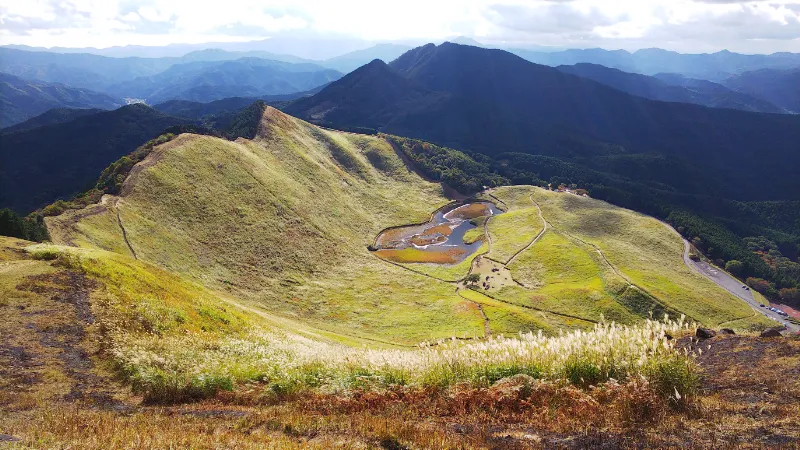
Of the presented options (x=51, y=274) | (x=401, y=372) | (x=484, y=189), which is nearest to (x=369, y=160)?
(x=484, y=189)

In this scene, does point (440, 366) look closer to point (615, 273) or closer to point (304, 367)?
point (304, 367)

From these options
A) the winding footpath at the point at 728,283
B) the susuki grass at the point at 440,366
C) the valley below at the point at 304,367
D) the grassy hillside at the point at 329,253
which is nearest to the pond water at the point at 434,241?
the grassy hillside at the point at 329,253

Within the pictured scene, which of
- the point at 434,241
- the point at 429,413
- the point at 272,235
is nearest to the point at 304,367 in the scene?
the point at 429,413

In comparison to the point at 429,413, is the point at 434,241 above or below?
below

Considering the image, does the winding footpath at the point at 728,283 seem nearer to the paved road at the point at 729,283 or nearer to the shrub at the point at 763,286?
the paved road at the point at 729,283

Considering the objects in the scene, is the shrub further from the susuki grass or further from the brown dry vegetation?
the susuki grass

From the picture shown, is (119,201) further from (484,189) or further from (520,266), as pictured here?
(484,189)
